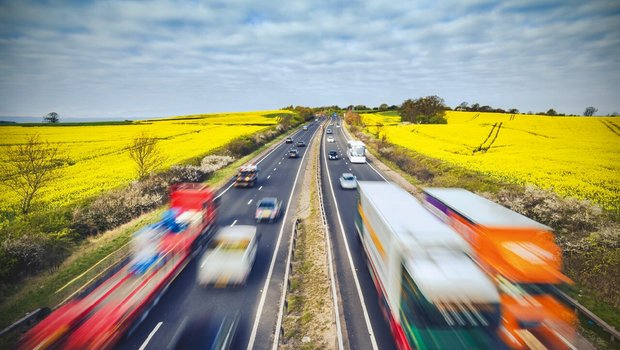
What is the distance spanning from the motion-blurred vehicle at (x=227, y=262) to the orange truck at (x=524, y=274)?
30.0 ft

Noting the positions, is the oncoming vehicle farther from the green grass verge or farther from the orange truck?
the orange truck

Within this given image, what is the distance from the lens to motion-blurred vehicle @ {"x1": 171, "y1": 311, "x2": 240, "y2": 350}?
369 inches

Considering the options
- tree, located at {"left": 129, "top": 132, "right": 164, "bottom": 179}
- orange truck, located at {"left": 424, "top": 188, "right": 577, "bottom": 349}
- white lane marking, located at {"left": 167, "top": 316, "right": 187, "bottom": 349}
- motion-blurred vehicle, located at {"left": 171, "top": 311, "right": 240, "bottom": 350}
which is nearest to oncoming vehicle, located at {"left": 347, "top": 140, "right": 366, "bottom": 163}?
tree, located at {"left": 129, "top": 132, "right": 164, "bottom": 179}

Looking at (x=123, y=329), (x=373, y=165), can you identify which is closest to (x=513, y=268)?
(x=123, y=329)

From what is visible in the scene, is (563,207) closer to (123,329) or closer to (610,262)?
(610,262)

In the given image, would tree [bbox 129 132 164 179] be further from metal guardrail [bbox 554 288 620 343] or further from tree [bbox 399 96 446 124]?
tree [bbox 399 96 446 124]

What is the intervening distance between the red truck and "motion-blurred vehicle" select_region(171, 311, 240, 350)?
1.87 meters

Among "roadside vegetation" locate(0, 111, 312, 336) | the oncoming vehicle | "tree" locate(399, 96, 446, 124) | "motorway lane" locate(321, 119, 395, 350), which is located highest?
"tree" locate(399, 96, 446, 124)

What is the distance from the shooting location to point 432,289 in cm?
677

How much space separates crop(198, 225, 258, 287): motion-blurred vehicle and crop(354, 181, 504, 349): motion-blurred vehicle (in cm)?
595

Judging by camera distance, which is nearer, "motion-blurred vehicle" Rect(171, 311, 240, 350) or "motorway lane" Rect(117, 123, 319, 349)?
"motion-blurred vehicle" Rect(171, 311, 240, 350)

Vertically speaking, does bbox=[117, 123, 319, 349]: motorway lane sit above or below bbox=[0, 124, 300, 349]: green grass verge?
below

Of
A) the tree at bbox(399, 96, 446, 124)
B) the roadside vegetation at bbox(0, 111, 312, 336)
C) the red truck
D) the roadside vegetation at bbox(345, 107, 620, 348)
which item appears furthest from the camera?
the tree at bbox(399, 96, 446, 124)

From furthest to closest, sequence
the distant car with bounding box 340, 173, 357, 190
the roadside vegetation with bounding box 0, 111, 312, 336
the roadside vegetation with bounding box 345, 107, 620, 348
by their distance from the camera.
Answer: the distant car with bounding box 340, 173, 357, 190
the roadside vegetation with bounding box 345, 107, 620, 348
the roadside vegetation with bounding box 0, 111, 312, 336
